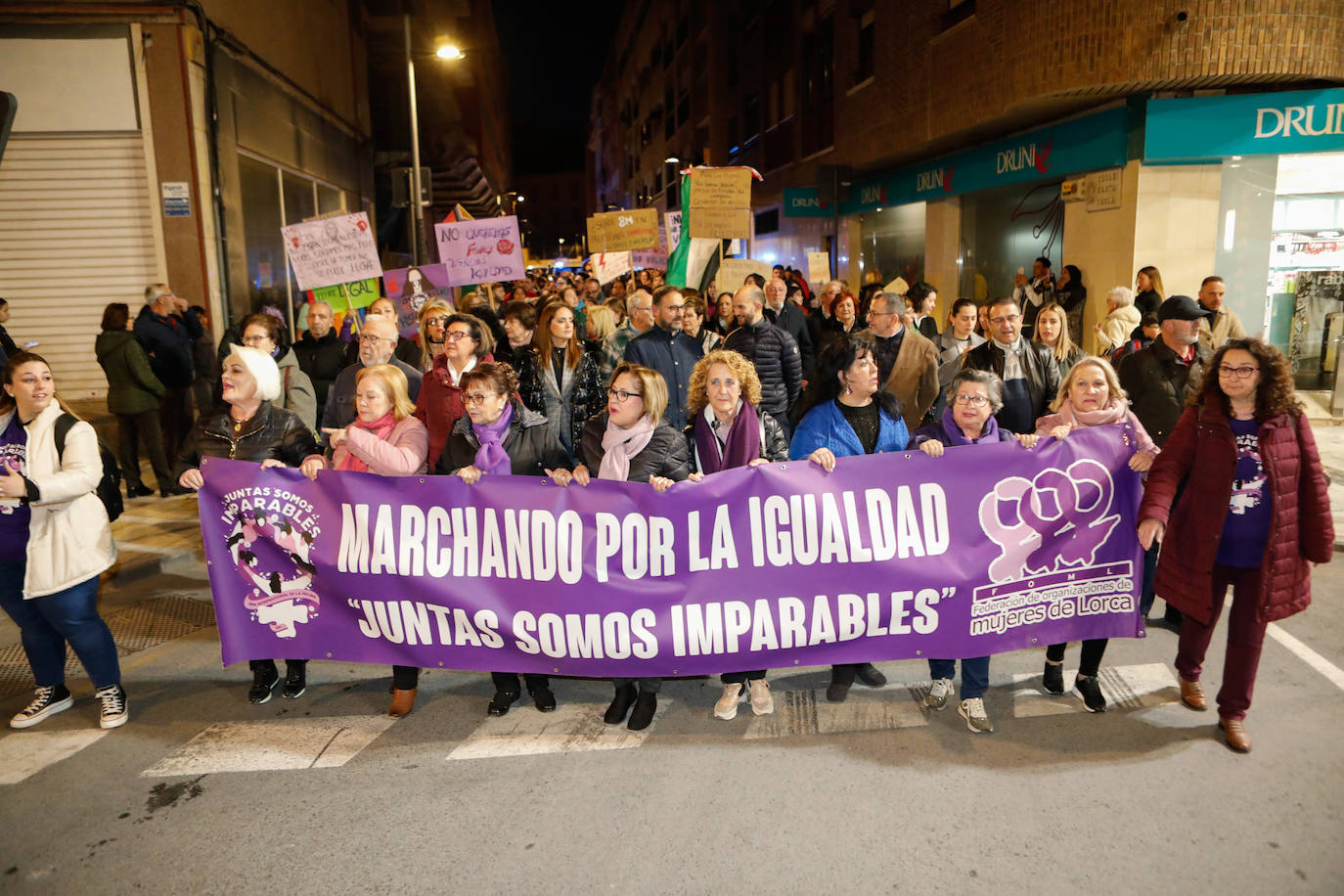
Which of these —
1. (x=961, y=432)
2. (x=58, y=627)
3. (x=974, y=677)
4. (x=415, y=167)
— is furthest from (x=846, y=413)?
(x=415, y=167)

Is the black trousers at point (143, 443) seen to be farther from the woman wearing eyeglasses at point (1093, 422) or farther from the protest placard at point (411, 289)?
the woman wearing eyeglasses at point (1093, 422)

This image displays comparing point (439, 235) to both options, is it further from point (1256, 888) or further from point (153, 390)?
point (1256, 888)

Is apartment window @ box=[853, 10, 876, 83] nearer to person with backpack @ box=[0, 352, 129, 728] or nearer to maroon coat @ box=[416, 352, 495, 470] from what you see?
maroon coat @ box=[416, 352, 495, 470]

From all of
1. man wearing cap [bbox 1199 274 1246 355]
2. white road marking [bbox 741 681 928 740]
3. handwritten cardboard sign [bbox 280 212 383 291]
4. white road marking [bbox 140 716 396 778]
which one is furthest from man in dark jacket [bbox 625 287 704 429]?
man wearing cap [bbox 1199 274 1246 355]

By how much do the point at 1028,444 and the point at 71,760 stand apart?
4795mm

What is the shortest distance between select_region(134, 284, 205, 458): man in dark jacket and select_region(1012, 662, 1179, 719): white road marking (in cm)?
866

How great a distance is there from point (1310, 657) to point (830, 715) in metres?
2.79

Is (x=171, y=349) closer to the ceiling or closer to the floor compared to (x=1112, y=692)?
closer to the ceiling

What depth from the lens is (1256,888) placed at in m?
3.07

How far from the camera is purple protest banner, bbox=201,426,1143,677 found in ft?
14.2

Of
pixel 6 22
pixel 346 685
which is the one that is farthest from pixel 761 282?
pixel 6 22

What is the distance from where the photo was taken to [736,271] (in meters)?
11.9

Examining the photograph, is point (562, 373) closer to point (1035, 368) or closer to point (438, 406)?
point (438, 406)

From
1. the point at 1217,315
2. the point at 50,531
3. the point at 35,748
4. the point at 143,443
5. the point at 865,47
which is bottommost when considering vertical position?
the point at 35,748
